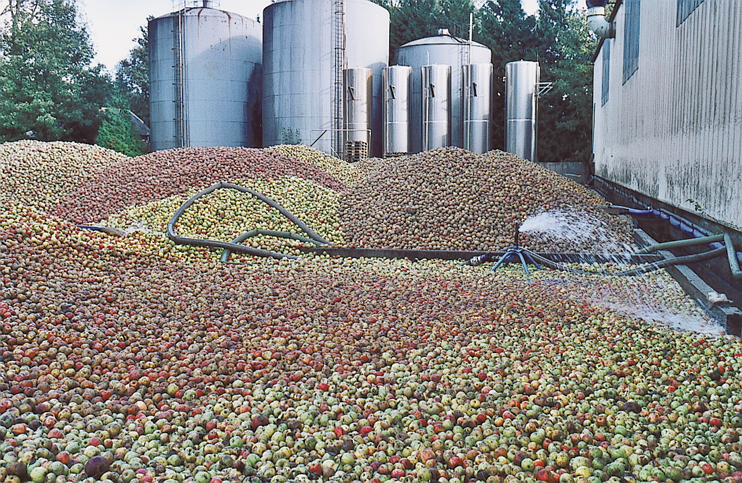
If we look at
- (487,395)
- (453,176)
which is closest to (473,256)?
(453,176)

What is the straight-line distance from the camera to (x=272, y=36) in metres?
18.0

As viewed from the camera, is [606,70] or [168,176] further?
[606,70]

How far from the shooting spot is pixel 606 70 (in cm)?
1414

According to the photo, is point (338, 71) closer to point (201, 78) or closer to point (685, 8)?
point (201, 78)

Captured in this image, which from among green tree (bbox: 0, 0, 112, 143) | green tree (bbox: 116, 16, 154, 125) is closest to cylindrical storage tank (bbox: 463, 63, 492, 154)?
green tree (bbox: 0, 0, 112, 143)

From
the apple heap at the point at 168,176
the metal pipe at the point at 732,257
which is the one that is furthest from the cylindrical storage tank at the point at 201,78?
the metal pipe at the point at 732,257

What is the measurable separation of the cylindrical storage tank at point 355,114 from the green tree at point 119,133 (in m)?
9.42

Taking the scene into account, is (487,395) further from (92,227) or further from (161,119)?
(161,119)

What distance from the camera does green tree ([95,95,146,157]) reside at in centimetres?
2247

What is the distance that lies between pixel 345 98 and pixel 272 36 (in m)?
2.88

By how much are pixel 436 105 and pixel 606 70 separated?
15.8 feet

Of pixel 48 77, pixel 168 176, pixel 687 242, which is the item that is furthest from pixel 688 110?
pixel 48 77

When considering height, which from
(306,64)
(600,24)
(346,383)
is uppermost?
(600,24)

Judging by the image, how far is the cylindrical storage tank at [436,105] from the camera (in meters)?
17.3
